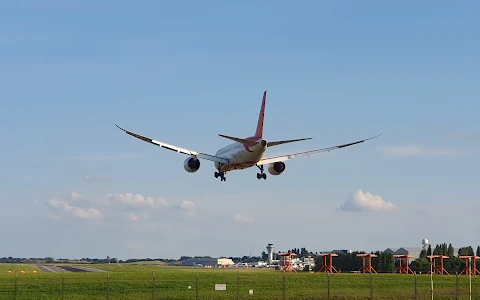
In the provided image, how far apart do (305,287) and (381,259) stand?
68621mm

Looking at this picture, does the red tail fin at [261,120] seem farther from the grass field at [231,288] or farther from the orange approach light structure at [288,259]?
the orange approach light structure at [288,259]

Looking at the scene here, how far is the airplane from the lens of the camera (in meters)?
84.4

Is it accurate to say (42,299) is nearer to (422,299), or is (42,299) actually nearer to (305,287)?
(305,287)

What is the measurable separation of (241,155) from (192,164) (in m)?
8.19

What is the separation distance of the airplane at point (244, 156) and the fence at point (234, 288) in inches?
511

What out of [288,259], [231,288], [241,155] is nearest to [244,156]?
[241,155]

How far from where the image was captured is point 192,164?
303 feet

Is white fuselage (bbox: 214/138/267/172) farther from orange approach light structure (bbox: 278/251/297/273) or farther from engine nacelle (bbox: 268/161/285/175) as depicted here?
orange approach light structure (bbox: 278/251/297/273)

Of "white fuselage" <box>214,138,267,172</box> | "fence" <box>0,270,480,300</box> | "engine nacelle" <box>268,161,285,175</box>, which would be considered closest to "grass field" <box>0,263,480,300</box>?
"fence" <box>0,270,480,300</box>

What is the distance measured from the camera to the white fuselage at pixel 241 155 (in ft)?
277

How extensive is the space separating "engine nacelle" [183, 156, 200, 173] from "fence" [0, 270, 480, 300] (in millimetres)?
12969

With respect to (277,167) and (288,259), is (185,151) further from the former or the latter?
(288,259)

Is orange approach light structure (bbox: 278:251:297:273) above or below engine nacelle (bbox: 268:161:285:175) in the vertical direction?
below

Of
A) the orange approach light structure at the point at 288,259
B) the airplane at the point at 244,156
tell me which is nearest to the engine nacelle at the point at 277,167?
the airplane at the point at 244,156
